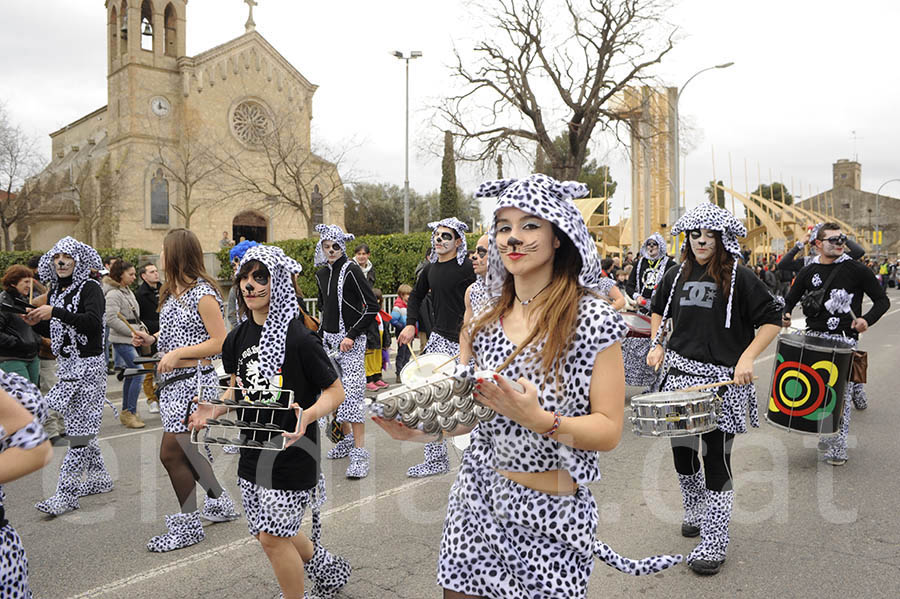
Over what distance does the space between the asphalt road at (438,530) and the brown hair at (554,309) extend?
85.5 inches

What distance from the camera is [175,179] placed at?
125 ft

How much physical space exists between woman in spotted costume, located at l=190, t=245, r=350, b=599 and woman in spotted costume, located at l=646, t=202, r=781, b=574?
2145 mm

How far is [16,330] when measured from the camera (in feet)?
23.1

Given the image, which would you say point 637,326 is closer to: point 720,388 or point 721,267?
point 721,267

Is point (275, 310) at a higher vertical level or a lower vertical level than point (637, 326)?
higher

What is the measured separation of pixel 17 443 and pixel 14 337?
5.94 metres

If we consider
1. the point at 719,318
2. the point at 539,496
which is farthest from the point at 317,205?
the point at 539,496

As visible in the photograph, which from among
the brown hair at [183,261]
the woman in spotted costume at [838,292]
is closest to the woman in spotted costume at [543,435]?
the brown hair at [183,261]

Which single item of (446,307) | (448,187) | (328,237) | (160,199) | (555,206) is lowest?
(446,307)

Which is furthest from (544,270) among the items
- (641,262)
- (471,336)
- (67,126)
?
(67,126)

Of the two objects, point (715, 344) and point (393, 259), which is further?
point (393, 259)

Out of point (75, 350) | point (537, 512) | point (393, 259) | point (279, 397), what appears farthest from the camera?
point (393, 259)

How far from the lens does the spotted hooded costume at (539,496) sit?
2.20m

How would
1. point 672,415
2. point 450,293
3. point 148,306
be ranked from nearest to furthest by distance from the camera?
point 672,415 < point 450,293 < point 148,306
